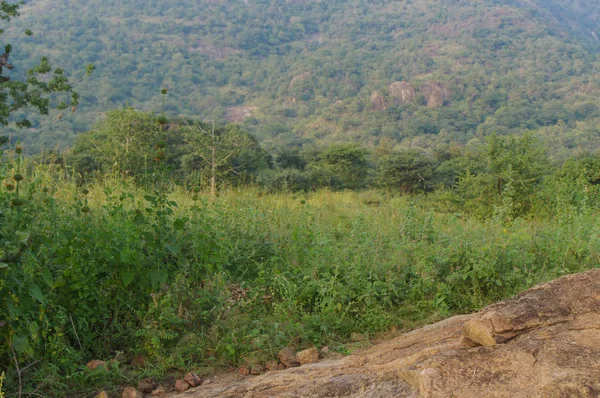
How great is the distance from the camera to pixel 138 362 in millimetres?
2840

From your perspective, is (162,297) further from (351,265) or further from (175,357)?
(351,265)

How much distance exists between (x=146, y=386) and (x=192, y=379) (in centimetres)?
23

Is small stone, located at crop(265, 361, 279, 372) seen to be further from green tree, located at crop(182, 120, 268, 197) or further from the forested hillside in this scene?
the forested hillside

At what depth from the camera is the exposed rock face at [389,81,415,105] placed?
81569mm

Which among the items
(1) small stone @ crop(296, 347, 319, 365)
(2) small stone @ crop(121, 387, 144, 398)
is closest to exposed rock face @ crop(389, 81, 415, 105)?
(1) small stone @ crop(296, 347, 319, 365)

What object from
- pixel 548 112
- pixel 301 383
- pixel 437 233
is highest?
pixel 301 383

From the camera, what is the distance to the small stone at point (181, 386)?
2.55 m

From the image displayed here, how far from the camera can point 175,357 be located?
111 inches

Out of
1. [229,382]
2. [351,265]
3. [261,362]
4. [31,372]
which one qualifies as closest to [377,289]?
[351,265]

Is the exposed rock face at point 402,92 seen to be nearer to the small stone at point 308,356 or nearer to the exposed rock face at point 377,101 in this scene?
the exposed rock face at point 377,101

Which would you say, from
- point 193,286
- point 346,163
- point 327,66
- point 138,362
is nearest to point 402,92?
point 327,66

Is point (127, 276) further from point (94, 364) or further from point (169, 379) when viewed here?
point (169, 379)

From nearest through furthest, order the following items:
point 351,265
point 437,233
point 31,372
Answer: point 31,372, point 351,265, point 437,233

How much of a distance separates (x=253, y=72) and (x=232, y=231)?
10131 cm
